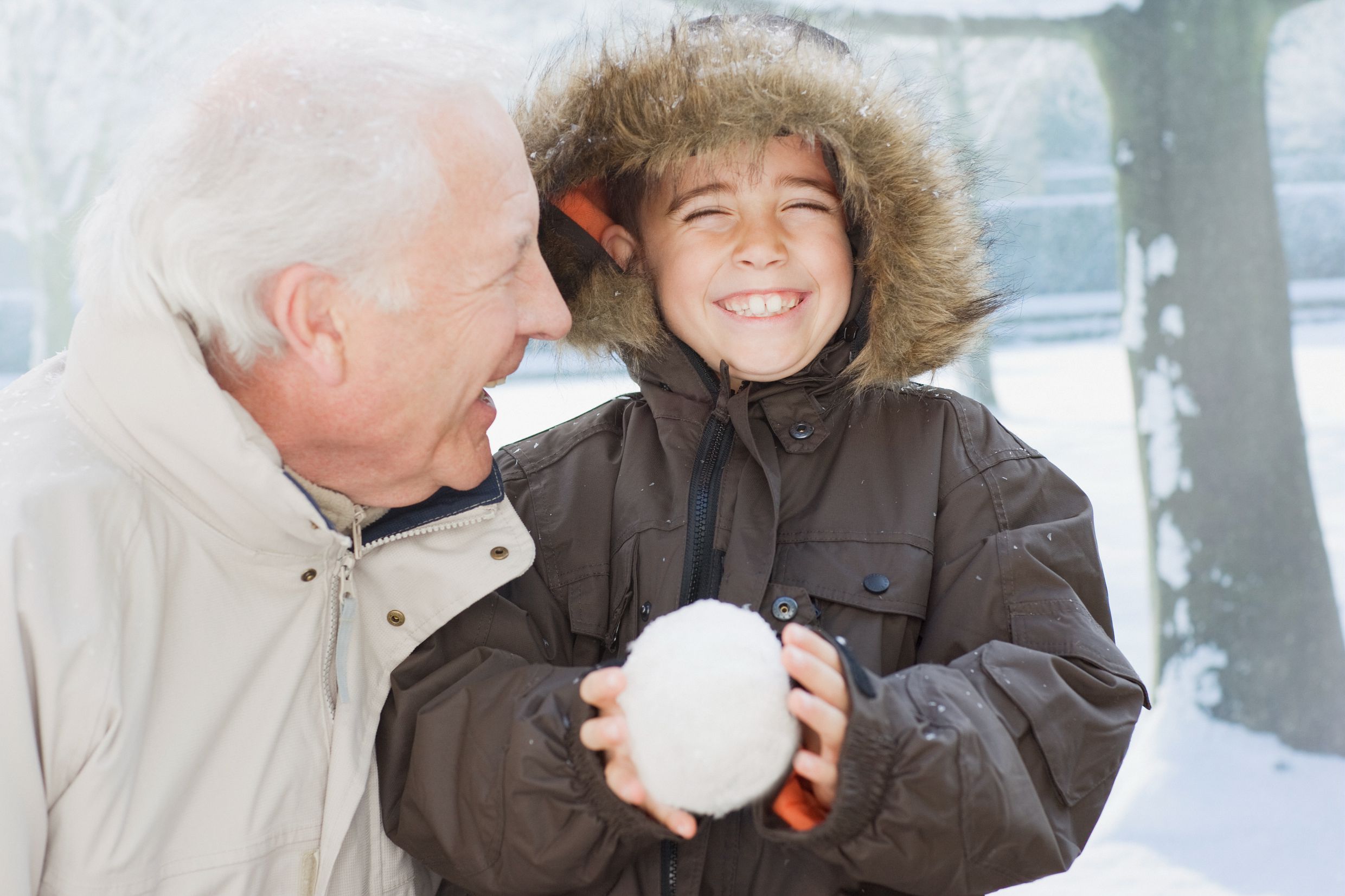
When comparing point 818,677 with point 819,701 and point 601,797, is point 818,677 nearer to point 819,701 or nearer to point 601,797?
point 819,701

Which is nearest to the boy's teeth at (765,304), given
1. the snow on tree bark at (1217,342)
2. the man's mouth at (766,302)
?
the man's mouth at (766,302)

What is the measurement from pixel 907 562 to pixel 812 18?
1.03 meters

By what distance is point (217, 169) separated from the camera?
1.31 m

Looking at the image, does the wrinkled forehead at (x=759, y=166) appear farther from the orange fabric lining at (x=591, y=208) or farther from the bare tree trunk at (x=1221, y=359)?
the bare tree trunk at (x=1221, y=359)

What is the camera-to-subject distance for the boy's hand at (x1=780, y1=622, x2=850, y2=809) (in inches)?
48.6

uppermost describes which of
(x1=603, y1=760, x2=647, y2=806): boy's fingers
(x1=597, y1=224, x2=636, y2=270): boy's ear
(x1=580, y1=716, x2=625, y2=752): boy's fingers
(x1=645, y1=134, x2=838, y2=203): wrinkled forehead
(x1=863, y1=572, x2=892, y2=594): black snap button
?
(x1=645, y1=134, x2=838, y2=203): wrinkled forehead

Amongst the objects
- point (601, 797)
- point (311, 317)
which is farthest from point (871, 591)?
point (311, 317)

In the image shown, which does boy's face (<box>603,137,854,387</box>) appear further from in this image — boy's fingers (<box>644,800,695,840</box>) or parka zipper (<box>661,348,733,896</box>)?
boy's fingers (<box>644,800,695,840</box>)

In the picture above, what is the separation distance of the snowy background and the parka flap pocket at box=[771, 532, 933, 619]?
1.10 meters

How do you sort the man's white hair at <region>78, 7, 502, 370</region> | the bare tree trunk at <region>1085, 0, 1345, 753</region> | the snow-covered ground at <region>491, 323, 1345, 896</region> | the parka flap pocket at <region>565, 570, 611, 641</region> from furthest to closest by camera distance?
the bare tree trunk at <region>1085, 0, 1345, 753</region>
the snow-covered ground at <region>491, 323, 1345, 896</region>
the parka flap pocket at <region>565, 570, 611, 641</region>
the man's white hair at <region>78, 7, 502, 370</region>

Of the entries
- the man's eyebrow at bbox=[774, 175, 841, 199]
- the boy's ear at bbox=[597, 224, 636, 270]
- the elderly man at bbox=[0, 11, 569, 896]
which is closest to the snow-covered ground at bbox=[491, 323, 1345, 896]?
the boy's ear at bbox=[597, 224, 636, 270]

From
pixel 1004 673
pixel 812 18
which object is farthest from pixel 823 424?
pixel 812 18

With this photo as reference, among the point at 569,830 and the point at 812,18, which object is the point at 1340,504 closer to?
the point at 812,18

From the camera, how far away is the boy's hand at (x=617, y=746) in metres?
1.28
